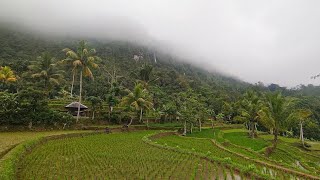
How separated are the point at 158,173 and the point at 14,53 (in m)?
60.5

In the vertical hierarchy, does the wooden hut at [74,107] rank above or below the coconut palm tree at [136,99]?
below

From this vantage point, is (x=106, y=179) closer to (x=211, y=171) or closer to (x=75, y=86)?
(x=211, y=171)

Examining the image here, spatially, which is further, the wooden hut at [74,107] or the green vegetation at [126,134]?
the wooden hut at [74,107]

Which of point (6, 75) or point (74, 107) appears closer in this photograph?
point (74, 107)

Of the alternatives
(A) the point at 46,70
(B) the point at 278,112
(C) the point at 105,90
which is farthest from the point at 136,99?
(B) the point at 278,112

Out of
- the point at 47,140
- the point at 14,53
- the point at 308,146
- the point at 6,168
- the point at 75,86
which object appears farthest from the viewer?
the point at 14,53

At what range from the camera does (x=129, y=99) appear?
39.9 m

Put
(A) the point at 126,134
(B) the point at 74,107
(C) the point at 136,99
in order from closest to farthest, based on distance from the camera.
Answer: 1. (A) the point at 126,134
2. (B) the point at 74,107
3. (C) the point at 136,99

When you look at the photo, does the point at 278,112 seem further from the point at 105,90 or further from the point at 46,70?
the point at 105,90

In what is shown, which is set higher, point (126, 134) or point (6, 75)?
point (6, 75)

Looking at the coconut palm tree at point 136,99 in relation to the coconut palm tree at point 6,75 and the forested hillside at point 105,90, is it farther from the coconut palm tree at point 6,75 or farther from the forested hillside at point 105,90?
the coconut palm tree at point 6,75

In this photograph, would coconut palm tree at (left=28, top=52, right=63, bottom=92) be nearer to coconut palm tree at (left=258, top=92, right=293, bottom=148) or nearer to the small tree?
the small tree

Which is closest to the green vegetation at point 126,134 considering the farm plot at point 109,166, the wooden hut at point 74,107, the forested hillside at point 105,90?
the farm plot at point 109,166

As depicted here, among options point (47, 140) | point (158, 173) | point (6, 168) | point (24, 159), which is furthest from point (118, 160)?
point (47, 140)
